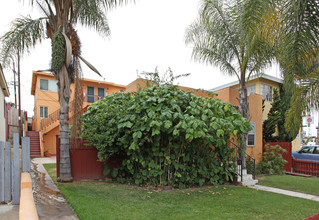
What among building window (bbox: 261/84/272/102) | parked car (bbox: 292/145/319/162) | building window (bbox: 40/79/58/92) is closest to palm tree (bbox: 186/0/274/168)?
parked car (bbox: 292/145/319/162)

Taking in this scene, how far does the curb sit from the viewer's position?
2424 millimetres

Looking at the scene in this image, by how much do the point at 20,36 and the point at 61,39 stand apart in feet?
5.25

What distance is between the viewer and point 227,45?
1016 centimetres

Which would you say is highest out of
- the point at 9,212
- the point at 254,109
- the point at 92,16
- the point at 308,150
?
the point at 92,16

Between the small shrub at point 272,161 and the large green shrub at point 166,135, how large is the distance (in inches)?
202

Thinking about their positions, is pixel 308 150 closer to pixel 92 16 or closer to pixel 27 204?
pixel 92 16

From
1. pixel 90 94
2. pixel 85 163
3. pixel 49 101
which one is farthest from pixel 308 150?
pixel 49 101

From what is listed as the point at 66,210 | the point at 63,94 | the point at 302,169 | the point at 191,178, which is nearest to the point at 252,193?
the point at 191,178

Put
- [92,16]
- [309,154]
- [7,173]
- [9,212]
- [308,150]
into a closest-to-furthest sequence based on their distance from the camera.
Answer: [9,212] → [7,173] → [92,16] → [309,154] → [308,150]

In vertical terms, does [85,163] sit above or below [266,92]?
below

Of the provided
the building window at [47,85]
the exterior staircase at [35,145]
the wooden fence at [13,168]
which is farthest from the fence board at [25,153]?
the building window at [47,85]

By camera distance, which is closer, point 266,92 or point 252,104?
point 252,104

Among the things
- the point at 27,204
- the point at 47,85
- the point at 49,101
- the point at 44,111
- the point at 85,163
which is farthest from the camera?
the point at 47,85

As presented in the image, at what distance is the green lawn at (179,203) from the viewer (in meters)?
4.89
